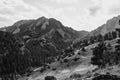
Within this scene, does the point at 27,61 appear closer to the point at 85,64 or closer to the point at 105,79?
the point at 85,64

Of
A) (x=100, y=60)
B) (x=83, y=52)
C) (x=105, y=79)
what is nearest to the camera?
(x=105, y=79)

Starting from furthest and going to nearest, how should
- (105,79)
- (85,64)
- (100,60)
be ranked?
(85,64) → (100,60) → (105,79)

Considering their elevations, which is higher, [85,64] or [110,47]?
[110,47]

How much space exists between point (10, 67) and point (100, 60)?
408 ft

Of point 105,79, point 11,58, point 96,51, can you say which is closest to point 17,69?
point 11,58

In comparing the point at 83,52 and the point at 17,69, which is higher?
the point at 83,52

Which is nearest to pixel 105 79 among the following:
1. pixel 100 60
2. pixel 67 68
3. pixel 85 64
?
pixel 100 60

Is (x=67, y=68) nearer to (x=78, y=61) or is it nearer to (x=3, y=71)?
(x=78, y=61)

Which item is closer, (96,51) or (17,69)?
(96,51)

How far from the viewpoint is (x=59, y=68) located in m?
114

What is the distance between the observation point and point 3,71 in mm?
174750

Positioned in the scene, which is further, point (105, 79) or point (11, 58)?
point (11, 58)

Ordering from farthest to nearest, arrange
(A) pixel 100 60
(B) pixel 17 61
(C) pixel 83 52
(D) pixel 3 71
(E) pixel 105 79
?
(B) pixel 17 61 → (D) pixel 3 71 → (C) pixel 83 52 → (A) pixel 100 60 → (E) pixel 105 79

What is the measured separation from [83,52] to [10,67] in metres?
83.2
